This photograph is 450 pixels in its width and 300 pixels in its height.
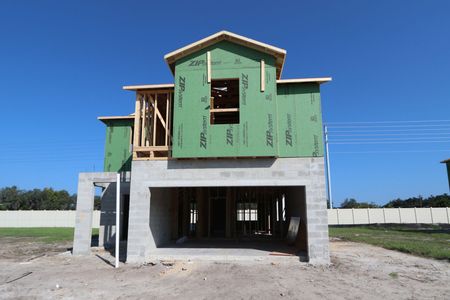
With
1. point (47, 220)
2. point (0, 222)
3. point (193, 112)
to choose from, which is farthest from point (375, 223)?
point (0, 222)

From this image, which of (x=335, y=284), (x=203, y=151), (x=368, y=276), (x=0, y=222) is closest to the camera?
(x=335, y=284)

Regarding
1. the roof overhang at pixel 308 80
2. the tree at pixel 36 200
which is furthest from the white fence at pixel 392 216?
the tree at pixel 36 200

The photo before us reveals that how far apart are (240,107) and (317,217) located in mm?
4695

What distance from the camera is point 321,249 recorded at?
1067 centimetres

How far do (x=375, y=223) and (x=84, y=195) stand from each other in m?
35.6

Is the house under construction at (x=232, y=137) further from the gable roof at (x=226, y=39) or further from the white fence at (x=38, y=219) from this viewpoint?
the white fence at (x=38, y=219)

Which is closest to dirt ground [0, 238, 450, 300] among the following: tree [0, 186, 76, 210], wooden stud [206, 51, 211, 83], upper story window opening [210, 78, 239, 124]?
upper story window opening [210, 78, 239, 124]

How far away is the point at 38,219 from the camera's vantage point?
136 feet

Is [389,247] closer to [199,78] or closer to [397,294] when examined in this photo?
[397,294]

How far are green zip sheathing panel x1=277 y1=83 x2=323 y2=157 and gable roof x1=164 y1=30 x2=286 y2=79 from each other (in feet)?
3.78

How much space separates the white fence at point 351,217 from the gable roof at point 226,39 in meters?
30.9

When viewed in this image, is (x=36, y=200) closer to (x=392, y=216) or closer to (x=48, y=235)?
(x=48, y=235)

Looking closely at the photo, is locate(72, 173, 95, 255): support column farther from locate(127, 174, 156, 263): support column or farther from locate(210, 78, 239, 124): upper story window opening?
locate(210, 78, 239, 124): upper story window opening

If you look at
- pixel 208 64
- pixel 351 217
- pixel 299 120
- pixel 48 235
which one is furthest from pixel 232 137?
pixel 351 217
